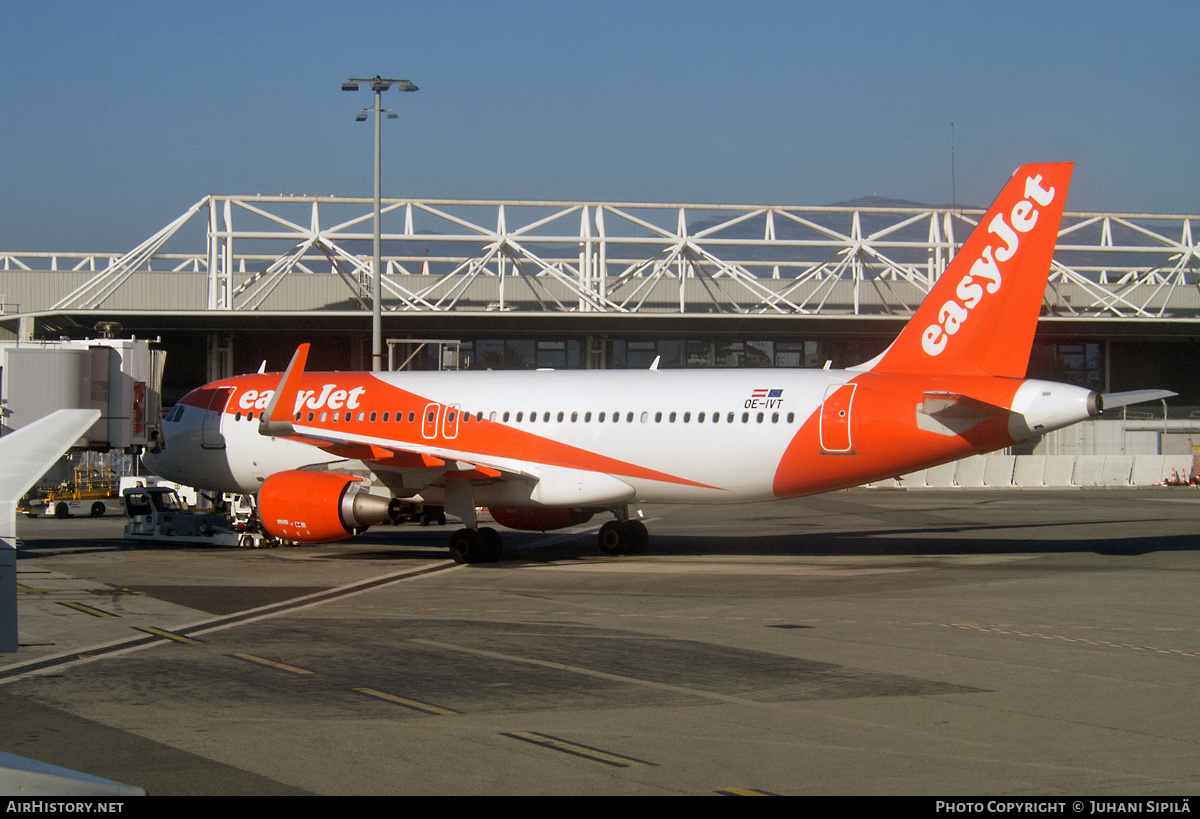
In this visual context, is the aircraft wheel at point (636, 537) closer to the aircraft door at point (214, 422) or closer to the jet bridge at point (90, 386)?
the aircraft door at point (214, 422)

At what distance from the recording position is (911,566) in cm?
2006

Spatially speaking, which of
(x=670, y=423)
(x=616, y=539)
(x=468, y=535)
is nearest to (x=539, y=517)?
(x=616, y=539)

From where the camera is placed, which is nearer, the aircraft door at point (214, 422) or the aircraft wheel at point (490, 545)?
the aircraft wheel at point (490, 545)

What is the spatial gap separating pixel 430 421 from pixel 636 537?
4.88m

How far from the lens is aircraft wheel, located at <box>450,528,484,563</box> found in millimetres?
21656

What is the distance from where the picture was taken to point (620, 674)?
11.1 metres

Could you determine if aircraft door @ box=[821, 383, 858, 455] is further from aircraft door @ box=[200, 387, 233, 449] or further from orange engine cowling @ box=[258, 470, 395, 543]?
aircraft door @ box=[200, 387, 233, 449]

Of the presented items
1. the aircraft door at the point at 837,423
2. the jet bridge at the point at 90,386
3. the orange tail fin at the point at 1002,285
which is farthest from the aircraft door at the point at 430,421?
the orange tail fin at the point at 1002,285

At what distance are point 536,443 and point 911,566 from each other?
293 inches

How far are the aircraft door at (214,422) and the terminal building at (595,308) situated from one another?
16.9 metres

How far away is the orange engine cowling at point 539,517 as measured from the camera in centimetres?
2364

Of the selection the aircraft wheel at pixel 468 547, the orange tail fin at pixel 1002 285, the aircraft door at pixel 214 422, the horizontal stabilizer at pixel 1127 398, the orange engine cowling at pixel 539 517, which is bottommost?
the aircraft wheel at pixel 468 547

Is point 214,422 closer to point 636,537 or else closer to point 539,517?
point 539,517

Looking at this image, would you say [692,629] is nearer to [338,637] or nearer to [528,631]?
[528,631]
